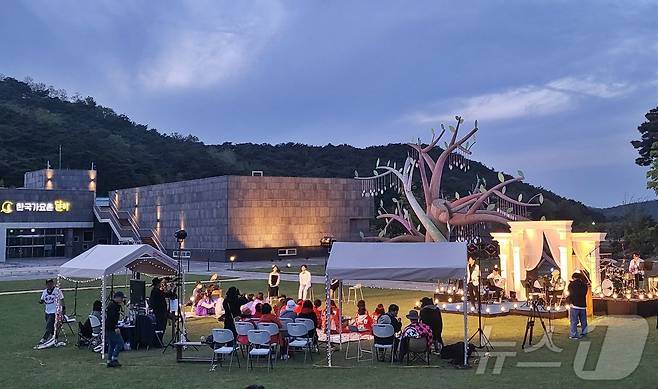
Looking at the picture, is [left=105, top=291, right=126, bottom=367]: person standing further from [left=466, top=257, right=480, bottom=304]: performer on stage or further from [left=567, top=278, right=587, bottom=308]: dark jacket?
[left=466, top=257, right=480, bottom=304]: performer on stage

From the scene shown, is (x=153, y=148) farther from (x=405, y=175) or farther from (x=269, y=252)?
(x=405, y=175)

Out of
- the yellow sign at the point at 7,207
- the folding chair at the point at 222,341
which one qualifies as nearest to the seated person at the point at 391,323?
the folding chair at the point at 222,341

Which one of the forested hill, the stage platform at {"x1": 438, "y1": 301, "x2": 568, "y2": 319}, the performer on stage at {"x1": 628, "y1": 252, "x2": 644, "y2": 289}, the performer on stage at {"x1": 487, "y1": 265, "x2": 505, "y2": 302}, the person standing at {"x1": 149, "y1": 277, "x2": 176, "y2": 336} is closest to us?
the person standing at {"x1": 149, "y1": 277, "x2": 176, "y2": 336}

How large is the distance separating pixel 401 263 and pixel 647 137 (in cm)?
4509

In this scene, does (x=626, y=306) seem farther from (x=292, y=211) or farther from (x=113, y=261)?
(x=292, y=211)

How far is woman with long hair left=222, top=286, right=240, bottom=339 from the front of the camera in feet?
41.2

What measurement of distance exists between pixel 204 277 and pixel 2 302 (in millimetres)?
12703

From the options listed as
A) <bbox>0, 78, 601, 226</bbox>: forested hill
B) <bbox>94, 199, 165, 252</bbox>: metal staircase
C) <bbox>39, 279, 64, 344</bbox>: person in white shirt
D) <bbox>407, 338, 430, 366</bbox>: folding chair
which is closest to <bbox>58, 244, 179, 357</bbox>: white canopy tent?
<bbox>39, 279, 64, 344</bbox>: person in white shirt

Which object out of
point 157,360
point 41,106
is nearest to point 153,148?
point 41,106

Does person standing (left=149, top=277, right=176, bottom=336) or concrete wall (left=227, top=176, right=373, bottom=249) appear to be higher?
concrete wall (left=227, top=176, right=373, bottom=249)

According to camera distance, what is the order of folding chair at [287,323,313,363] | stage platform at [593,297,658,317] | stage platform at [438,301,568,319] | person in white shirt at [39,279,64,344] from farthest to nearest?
stage platform at [593,297,658,317] → stage platform at [438,301,568,319] → person in white shirt at [39,279,64,344] → folding chair at [287,323,313,363]

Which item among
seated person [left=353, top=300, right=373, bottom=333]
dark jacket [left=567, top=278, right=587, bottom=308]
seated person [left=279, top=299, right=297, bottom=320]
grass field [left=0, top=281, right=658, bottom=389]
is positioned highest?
dark jacket [left=567, top=278, right=587, bottom=308]

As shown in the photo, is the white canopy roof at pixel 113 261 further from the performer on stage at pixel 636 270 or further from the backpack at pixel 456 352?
the performer on stage at pixel 636 270

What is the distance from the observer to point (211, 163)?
11012cm
